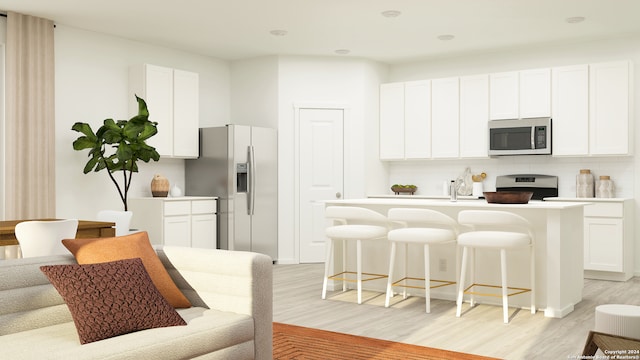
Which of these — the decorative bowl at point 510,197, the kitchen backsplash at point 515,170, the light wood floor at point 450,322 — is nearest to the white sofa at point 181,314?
the light wood floor at point 450,322

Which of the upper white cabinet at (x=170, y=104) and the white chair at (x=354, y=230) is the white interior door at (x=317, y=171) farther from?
the white chair at (x=354, y=230)

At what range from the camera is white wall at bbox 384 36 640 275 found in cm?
718

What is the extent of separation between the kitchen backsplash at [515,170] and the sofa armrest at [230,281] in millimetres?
5489

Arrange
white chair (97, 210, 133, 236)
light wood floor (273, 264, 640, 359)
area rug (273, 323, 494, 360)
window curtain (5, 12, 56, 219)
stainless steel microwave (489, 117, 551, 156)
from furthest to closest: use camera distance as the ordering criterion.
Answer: stainless steel microwave (489, 117, 551, 156) → window curtain (5, 12, 56, 219) → white chair (97, 210, 133, 236) → light wood floor (273, 264, 640, 359) → area rug (273, 323, 494, 360)

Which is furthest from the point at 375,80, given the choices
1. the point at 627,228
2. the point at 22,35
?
the point at 22,35

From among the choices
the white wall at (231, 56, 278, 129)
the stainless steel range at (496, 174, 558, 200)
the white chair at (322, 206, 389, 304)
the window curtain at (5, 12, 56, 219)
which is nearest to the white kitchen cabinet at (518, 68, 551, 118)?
the stainless steel range at (496, 174, 558, 200)

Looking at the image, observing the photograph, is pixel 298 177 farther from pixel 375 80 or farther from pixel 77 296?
pixel 77 296

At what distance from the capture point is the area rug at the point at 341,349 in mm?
3729

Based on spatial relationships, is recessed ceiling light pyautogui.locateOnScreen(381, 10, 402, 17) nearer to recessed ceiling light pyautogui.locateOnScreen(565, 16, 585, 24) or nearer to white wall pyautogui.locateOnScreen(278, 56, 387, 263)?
recessed ceiling light pyautogui.locateOnScreen(565, 16, 585, 24)

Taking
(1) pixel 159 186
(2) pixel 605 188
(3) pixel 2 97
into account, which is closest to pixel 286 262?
(1) pixel 159 186

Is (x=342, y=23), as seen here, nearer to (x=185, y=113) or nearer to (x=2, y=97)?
(x=185, y=113)

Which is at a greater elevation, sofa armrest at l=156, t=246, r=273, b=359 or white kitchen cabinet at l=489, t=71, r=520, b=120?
white kitchen cabinet at l=489, t=71, r=520, b=120

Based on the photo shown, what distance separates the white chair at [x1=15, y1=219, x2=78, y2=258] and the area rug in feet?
5.21

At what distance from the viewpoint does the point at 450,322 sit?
15.3 feet
